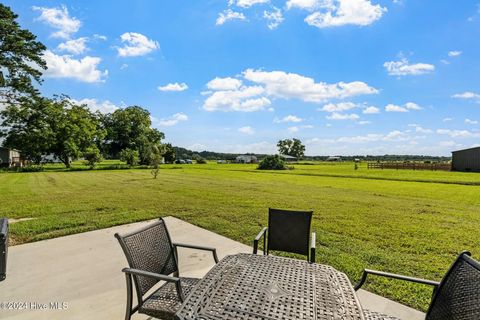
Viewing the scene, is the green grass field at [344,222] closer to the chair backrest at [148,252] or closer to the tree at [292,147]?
the chair backrest at [148,252]

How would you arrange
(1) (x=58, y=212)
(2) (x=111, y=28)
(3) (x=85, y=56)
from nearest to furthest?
1. (1) (x=58, y=212)
2. (2) (x=111, y=28)
3. (3) (x=85, y=56)

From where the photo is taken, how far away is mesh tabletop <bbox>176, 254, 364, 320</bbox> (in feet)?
4.93

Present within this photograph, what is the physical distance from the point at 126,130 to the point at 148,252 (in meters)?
47.8

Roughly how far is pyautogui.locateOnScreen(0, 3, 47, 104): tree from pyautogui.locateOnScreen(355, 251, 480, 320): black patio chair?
71.0 ft

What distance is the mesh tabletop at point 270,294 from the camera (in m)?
1.50

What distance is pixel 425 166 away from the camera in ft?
112

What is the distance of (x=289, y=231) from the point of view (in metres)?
3.12

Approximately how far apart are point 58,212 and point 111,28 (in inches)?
345

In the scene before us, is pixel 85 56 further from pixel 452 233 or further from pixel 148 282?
pixel 452 233

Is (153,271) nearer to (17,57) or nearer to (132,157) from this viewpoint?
(17,57)

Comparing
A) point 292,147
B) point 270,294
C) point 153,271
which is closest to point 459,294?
point 270,294

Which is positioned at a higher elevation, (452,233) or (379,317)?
(379,317)

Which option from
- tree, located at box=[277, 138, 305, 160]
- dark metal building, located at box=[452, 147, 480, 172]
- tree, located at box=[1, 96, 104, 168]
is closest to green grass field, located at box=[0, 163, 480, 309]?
tree, located at box=[1, 96, 104, 168]

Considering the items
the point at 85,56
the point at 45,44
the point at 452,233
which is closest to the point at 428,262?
the point at 452,233
